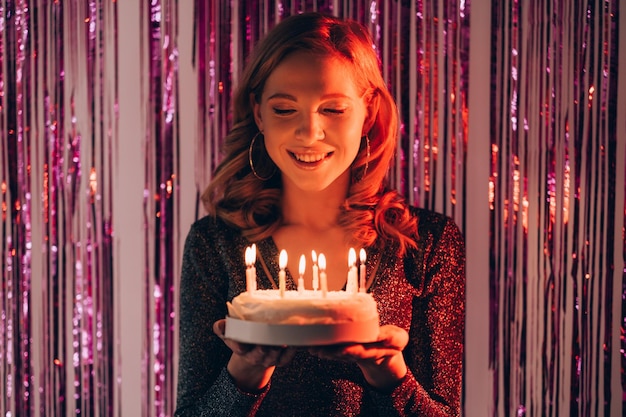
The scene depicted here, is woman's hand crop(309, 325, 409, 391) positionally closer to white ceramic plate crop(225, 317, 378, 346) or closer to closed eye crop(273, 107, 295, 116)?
white ceramic plate crop(225, 317, 378, 346)

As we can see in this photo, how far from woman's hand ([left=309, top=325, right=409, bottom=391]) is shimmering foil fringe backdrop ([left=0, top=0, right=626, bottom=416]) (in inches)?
34.2

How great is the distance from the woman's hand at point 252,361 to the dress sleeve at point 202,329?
6 cm

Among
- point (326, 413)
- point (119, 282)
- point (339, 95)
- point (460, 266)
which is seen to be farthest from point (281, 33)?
point (119, 282)

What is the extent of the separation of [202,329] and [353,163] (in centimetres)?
50

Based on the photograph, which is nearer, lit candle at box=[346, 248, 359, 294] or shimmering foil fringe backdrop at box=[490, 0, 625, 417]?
lit candle at box=[346, 248, 359, 294]

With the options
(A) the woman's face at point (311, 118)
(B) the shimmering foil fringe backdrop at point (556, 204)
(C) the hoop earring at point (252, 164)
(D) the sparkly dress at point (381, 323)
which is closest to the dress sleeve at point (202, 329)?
(D) the sparkly dress at point (381, 323)

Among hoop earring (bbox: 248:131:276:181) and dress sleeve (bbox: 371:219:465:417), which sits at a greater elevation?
hoop earring (bbox: 248:131:276:181)

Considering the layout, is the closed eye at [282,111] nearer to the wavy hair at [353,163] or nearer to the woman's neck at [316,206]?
the wavy hair at [353,163]

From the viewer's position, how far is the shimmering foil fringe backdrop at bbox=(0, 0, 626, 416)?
2377mm

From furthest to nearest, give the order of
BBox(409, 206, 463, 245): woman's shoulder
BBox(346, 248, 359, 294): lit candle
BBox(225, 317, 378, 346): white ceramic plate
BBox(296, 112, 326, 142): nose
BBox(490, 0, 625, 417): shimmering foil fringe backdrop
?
BBox(490, 0, 625, 417): shimmering foil fringe backdrop → BBox(409, 206, 463, 245): woman's shoulder → BBox(296, 112, 326, 142): nose → BBox(346, 248, 359, 294): lit candle → BBox(225, 317, 378, 346): white ceramic plate

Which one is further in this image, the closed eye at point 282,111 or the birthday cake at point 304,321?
the closed eye at point 282,111

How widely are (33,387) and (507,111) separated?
1.72m

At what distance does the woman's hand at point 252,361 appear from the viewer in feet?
4.80

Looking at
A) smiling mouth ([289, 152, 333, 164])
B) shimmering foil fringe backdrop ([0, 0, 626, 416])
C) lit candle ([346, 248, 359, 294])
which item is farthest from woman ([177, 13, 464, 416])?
shimmering foil fringe backdrop ([0, 0, 626, 416])
